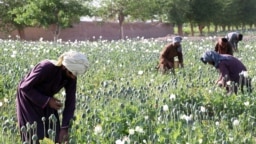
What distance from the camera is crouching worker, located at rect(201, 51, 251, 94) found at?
7.52 meters

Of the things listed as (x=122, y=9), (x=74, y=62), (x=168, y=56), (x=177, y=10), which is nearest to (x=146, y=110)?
(x=74, y=62)

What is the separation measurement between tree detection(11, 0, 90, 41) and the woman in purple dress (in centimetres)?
2597

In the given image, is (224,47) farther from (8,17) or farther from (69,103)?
(8,17)

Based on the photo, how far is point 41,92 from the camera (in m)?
4.84

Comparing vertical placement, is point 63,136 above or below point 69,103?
below

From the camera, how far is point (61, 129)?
488cm

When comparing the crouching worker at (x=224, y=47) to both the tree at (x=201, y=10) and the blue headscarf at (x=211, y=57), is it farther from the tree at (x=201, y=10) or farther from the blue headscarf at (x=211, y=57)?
the tree at (x=201, y=10)

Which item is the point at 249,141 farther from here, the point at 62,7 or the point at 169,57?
the point at 62,7

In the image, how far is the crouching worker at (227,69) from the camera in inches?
296

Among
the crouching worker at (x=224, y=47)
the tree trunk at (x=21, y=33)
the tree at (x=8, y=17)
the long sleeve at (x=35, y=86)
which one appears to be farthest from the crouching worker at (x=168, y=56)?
the tree trunk at (x=21, y=33)

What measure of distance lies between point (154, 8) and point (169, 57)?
32196 mm

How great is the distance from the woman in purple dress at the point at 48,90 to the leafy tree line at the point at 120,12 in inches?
1026

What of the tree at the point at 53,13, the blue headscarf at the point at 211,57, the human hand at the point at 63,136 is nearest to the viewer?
the human hand at the point at 63,136

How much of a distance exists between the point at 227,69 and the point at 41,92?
12.4ft
